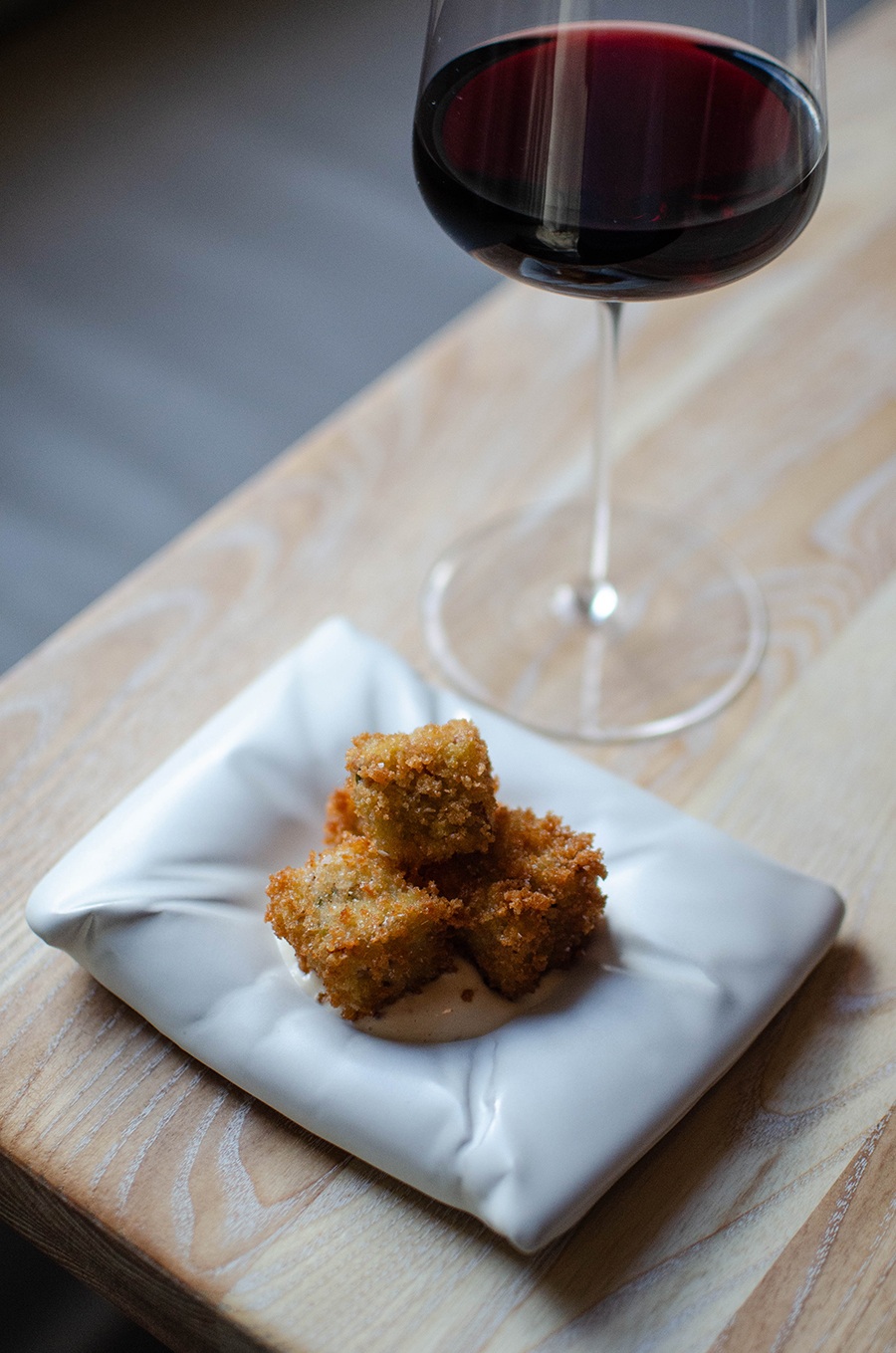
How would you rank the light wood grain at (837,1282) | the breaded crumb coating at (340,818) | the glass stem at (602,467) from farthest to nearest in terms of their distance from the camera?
the glass stem at (602,467)
the breaded crumb coating at (340,818)
the light wood grain at (837,1282)

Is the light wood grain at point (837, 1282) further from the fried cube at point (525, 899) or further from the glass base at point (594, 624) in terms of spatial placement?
the glass base at point (594, 624)

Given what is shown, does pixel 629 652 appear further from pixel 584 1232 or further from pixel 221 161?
pixel 221 161

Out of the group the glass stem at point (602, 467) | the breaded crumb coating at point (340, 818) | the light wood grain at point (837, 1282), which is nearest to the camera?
the light wood grain at point (837, 1282)

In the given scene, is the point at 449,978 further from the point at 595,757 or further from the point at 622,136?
the point at 622,136

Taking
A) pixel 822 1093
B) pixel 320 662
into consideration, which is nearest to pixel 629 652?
pixel 320 662

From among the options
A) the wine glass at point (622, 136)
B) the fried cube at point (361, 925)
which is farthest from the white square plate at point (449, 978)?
the wine glass at point (622, 136)

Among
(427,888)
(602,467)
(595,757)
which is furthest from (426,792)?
(602,467)

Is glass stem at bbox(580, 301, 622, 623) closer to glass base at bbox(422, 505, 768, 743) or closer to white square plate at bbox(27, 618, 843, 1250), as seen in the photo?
glass base at bbox(422, 505, 768, 743)

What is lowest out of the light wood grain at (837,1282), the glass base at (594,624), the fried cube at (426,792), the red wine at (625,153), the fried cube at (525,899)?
the light wood grain at (837,1282)
